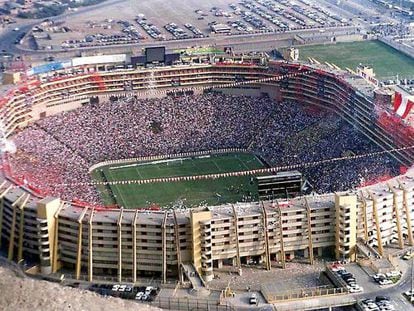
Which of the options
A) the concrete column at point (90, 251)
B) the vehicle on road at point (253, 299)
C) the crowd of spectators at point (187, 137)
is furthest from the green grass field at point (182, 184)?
the vehicle on road at point (253, 299)

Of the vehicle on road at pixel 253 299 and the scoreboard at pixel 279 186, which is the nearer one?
the vehicle on road at pixel 253 299

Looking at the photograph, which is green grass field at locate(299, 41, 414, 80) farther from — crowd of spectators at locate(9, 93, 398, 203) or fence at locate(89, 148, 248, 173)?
fence at locate(89, 148, 248, 173)

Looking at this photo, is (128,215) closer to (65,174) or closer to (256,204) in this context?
(256,204)

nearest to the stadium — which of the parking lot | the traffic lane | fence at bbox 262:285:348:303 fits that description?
the traffic lane

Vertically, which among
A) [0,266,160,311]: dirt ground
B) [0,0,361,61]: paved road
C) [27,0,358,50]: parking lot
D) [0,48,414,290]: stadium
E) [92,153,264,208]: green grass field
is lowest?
[27,0,358,50]: parking lot


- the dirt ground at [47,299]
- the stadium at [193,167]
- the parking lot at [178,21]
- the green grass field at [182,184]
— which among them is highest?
the dirt ground at [47,299]

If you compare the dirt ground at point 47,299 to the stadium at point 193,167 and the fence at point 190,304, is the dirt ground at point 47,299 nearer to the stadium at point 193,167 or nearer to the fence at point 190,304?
the fence at point 190,304

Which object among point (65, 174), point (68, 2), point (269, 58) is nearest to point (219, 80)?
point (269, 58)
